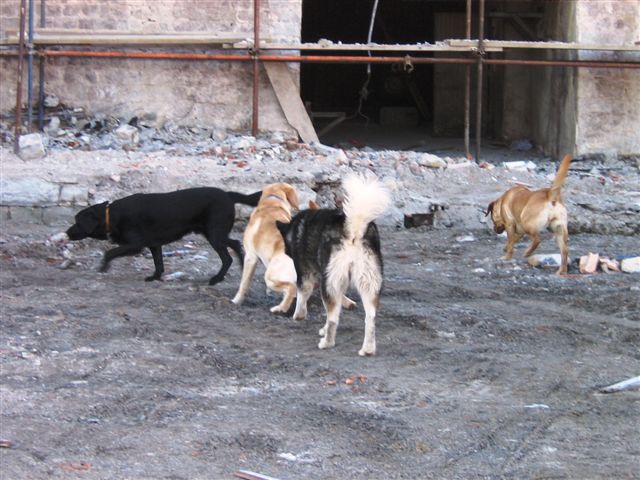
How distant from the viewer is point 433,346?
7180 millimetres

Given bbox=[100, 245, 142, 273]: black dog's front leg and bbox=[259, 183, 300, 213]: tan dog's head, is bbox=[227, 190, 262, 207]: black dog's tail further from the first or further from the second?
bbox=[100, 245, 142, 273]: black dog's front leg

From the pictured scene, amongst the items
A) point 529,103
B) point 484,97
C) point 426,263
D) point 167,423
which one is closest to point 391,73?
point 484,97

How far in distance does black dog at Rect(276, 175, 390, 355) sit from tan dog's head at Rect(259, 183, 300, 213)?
1.06m

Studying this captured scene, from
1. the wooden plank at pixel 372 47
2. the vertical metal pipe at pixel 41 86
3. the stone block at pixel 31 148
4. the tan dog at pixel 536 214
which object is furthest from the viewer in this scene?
the vertical metal pipe at pixel 41 86

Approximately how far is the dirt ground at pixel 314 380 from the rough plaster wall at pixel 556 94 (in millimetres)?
5817

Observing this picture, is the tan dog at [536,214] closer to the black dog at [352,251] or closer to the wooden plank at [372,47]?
the black dog at [352,251]

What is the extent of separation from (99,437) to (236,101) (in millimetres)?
9529

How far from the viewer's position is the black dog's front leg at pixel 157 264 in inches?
362

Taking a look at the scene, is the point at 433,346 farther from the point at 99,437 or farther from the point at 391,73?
the point at 391,73

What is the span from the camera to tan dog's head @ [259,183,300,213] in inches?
332

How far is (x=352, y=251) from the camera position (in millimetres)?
6754

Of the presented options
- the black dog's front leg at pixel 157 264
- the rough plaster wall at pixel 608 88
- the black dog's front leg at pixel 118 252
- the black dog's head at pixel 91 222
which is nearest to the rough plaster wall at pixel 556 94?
the rough plaster wall at pixel 608 88

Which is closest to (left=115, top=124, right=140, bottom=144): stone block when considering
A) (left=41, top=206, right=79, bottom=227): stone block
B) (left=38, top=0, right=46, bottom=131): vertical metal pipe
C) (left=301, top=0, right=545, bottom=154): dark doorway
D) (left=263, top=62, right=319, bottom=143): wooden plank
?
(left=38, top=0, right=46, bottom=131): vertical metal pipe

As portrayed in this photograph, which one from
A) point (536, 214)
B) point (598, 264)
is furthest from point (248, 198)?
point (598, 264)
